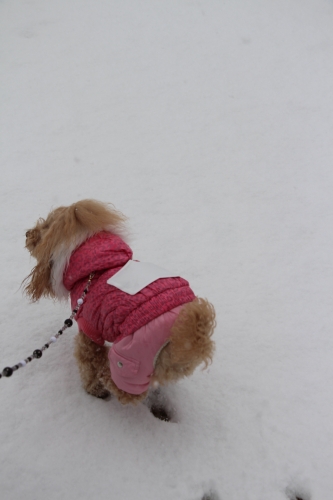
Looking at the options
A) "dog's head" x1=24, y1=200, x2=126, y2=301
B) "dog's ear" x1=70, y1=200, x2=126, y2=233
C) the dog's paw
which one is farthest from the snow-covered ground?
"dog's ear" x1=70, y1=200, x2=126, y2=233

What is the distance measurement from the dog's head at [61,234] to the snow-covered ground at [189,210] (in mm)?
474

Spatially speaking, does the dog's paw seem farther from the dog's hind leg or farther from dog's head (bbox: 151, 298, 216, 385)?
dog's head (bbox: 151, 298, 216, 385)

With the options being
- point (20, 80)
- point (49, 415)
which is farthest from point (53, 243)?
point (20, 80)

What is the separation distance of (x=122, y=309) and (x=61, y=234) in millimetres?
494

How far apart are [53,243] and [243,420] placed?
131cm

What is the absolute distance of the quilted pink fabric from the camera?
59.6 inches

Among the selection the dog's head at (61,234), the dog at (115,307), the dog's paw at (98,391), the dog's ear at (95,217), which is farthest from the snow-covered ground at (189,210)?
the dog's ear at (95,217)

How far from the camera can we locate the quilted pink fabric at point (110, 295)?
4.97 feet

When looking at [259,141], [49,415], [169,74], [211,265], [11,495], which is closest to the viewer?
[11,495]

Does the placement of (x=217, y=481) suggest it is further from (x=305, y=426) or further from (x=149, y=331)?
(x=149, y=331)

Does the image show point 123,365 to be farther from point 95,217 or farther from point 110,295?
point 95,217

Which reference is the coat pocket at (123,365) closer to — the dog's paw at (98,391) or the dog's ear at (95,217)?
the dog's paw at (98,391)

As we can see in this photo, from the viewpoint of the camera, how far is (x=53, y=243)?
174 centimetres

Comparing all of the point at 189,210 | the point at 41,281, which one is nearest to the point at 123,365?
the point at 41,281
